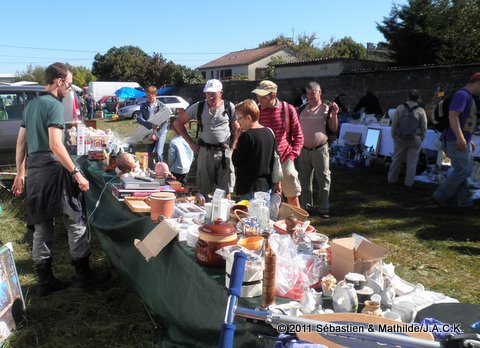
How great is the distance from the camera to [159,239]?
252 cm

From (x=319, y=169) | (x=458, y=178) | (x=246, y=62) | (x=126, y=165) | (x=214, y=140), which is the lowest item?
(x=458, y=178)

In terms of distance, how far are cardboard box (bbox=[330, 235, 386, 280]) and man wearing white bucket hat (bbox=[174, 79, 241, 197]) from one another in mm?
2354

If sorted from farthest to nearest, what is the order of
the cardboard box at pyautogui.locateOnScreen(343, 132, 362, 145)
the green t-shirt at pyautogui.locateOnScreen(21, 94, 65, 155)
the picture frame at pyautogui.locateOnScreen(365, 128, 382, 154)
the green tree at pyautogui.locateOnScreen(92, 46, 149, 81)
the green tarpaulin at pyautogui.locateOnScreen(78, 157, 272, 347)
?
1. the green tree at pyautogui.locateOnScreen(92, 46, 149, 81)
2. the cardboard box at pyautogui.locateOnScreen(343, 132, 362, 145)
3. the picture frame at pyautogui.locateOnScreen(365, 128, 382, 154)
4. the green t-shirt at pyautogui.locateOnScreen(21, 94, 65, 155)
5. the green tarpaulin at pyautogui.locateOnScreen(78, 157, 272, 347)

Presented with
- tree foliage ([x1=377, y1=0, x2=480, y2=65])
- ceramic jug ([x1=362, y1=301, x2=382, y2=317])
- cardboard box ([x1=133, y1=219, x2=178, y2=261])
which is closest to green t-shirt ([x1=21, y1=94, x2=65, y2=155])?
cardboard box ([x1=133, y1=219, x2=178, y2=261])

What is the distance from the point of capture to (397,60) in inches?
968

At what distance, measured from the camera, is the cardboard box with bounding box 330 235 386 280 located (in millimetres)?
1959

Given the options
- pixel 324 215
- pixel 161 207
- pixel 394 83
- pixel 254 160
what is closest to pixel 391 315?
pixel 161 207

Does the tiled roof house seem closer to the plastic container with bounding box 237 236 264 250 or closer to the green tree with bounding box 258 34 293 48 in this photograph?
the green tree with bounding box 258 34 293 48

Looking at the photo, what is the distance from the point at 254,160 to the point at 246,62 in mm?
41437

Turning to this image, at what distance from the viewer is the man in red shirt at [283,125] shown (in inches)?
166

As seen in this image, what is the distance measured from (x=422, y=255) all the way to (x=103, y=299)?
3120 millimetres

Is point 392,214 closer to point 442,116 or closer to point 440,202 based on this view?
point 440,202

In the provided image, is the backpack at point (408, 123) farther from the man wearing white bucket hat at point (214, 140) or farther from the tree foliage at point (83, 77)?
the tree foliage at point (83, 77)

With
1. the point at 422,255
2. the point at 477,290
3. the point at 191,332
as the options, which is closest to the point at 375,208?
the point at 422,255
